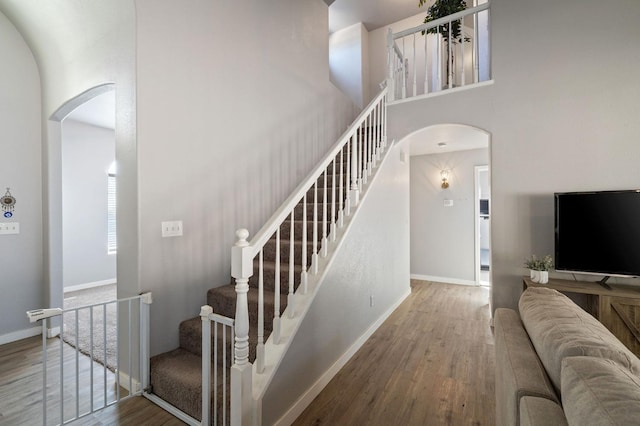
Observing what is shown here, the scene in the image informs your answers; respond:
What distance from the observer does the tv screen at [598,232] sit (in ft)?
7.70

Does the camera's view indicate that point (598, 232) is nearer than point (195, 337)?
No

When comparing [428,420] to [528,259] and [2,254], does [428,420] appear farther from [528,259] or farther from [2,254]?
[2,254]

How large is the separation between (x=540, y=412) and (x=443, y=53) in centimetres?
517

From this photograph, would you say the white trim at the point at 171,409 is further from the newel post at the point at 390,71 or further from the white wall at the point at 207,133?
the newel post at the point at 390,71

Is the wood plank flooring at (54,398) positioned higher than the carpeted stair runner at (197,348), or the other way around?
the carpeted stair runner at (197,348)

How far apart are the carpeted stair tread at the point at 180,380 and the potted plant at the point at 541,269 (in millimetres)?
2783

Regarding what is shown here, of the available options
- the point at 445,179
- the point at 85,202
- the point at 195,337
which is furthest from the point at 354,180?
the point at 85,202

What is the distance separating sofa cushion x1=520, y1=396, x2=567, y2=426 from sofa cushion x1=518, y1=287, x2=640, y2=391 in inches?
6.8

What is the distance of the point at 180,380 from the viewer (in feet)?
6.18

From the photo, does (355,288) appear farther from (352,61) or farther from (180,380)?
(352,61)

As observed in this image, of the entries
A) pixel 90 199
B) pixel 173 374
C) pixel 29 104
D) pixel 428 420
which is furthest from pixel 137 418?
pixel 90 199

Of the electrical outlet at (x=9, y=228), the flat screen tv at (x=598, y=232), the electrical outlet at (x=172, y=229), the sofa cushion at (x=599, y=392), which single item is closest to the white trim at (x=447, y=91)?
the flat screen tv at (x=598, y=232)

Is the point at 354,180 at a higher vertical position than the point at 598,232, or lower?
higher

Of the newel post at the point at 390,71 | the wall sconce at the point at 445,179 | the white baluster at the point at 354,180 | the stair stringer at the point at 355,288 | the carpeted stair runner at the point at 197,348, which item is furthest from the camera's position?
the wall sconce at the point at 445,179
